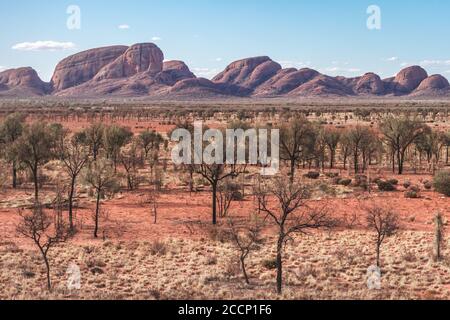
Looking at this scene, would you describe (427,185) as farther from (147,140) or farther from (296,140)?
(147,140)

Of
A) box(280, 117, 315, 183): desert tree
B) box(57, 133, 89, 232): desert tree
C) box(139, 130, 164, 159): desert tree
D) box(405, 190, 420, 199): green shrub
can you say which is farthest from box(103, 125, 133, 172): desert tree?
box(405, 190, 420, 199): green shrub

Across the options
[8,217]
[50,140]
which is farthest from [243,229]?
[50,140]

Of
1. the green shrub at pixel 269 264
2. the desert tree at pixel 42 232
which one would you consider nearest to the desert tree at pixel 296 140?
the green shrub at pixel 269 264

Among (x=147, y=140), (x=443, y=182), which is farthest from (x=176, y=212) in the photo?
(x=147, y=140)

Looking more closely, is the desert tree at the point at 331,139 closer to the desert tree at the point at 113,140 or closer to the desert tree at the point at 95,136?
the desert tree at the point at 113,140

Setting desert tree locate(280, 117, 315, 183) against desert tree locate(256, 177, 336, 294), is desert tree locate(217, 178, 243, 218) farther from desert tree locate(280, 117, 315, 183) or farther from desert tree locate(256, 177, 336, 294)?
desert tree locate(280, 117, 315, 183)

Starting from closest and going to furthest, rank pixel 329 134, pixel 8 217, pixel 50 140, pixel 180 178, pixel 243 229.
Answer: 1. pixel 243 229
2. pixel 8 217
3. pixel 50 140
4. pixel 180 178
5. pixel 329 134
